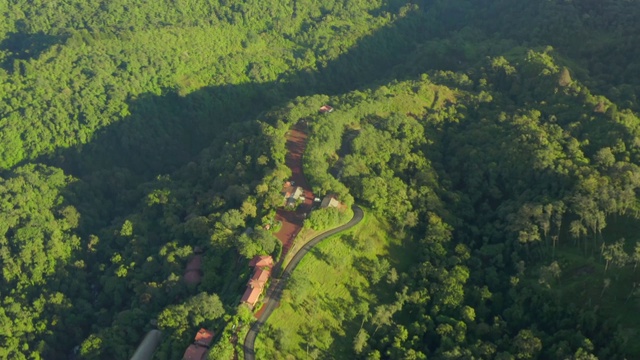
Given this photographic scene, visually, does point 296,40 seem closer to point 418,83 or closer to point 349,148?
point 418,83

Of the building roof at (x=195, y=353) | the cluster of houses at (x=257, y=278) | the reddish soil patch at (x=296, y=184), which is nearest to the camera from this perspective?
the building roof at (x=195, y=353)

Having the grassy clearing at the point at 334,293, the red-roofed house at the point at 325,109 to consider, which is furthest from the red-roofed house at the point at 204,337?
the red-roofed house at the point at 325,109

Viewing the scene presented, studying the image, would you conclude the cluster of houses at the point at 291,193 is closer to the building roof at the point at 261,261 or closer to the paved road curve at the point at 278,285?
the paved road curve at the point at 278,285

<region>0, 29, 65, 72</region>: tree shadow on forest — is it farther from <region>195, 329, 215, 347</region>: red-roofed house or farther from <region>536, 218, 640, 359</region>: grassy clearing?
<region>536, 218, 640, 359</region>: grassy clearing

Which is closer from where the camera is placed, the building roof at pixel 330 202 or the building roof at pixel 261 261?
the building roof at pixel 261 261

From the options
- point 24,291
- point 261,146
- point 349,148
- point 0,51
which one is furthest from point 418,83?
point 0,51

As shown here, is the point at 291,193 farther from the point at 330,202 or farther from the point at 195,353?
the point at 195,353

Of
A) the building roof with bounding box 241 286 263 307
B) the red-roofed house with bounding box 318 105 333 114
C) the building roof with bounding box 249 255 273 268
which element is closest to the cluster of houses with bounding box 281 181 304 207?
the building roof with bounding box 249 255 273 268

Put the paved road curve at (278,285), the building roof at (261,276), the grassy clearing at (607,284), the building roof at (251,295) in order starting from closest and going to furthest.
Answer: the grassy clearing at (607,284) → the paved road curve at (278,285) → the building roof at (251,295) → the building roof at (261,276)
